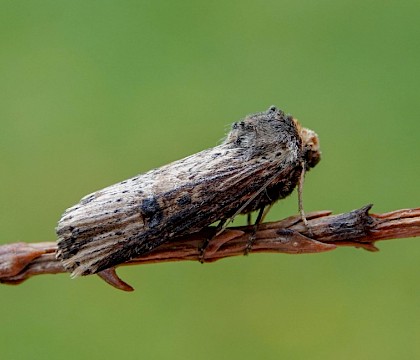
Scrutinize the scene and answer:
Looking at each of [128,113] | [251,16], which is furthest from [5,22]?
[251,16]

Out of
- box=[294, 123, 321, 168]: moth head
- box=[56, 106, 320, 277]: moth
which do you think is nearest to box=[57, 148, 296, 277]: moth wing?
box=[56, 106, 320, 277]: moth

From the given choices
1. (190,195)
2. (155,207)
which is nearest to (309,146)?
(190,195)

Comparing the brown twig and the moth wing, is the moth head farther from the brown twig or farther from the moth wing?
the brown twig

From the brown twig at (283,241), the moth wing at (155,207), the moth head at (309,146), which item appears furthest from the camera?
the moth head at (309,146)

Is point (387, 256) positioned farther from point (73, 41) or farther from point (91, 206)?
point (73, 41)

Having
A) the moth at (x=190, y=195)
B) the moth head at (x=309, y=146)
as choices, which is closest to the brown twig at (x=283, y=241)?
the moth at (x=190, y=195)

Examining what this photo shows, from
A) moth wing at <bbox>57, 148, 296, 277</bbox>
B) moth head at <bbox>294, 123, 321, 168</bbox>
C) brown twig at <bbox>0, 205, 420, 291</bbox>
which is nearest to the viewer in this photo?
brown twig at <bbox>0, 205, 420, 291</bbox>

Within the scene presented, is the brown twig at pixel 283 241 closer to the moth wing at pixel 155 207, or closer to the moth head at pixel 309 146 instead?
the moth wing at pixel 155 207
